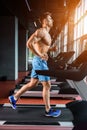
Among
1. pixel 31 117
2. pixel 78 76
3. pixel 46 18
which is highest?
pixel 46 18

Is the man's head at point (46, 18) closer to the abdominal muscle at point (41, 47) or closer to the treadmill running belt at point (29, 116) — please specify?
the abdominal muscle at point (41, 47)

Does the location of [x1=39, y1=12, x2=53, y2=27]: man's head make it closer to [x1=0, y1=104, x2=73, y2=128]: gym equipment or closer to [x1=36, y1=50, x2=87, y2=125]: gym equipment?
[x1=0, y1=104, x2=73, y2=128]: gym equipment

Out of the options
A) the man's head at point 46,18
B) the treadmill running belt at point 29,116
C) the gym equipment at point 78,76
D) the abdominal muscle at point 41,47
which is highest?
the man's head at point 46,18

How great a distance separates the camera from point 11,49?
10.0 meters

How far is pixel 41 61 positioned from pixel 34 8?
6.11 meters

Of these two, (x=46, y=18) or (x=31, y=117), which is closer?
(x=46, y=18)

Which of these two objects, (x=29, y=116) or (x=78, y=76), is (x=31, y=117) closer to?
(x=29, y=116)

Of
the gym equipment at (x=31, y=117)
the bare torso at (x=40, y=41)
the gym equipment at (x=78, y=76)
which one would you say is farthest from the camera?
the bare torso at (x=40, y=41)

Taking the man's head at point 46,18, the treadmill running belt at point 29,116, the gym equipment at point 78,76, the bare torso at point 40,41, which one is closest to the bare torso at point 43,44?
the bare torso at point 40,41

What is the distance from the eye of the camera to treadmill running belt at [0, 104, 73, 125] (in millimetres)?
3998

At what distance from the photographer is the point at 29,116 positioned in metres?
4.35

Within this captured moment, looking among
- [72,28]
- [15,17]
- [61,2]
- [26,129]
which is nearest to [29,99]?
[26,129]

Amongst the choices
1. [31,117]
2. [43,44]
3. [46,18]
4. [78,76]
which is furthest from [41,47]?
[78,76]

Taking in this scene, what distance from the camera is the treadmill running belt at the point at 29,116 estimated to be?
13.1ft
